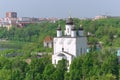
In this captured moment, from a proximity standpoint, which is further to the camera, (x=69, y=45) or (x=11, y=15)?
(x=11, y=15)

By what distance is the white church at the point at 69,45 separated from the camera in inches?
999

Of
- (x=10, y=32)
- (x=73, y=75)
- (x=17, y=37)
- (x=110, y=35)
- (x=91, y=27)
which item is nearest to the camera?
(x=73, y=75)

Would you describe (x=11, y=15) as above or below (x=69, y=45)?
above

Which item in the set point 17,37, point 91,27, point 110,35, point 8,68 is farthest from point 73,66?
point 17,37

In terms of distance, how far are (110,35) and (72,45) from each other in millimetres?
20640

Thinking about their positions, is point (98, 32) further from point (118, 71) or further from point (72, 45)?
point (118, 71)

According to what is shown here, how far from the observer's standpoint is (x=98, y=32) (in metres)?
47.6

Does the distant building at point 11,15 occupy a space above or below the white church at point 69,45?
above

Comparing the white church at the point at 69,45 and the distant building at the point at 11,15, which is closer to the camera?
the white church at the point at 69,45

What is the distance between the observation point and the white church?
2538 centimetres

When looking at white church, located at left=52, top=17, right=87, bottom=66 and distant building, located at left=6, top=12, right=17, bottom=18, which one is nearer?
white church, located at left=52, top=17, right=87, bottom=66

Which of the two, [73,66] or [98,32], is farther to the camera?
[98,32]

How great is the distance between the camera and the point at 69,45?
25.7 meters

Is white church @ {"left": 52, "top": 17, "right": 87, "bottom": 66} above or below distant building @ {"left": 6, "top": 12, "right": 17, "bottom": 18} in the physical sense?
below
